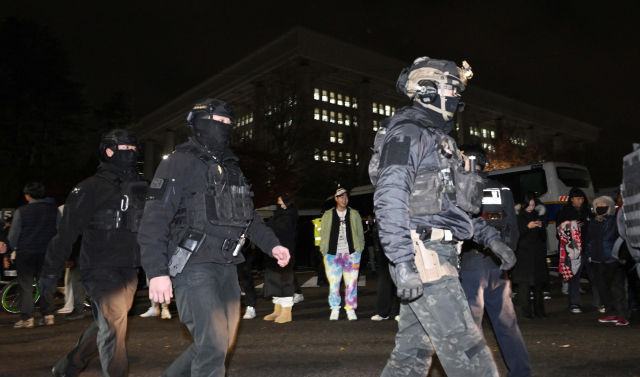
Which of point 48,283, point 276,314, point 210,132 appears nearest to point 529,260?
point 276,314

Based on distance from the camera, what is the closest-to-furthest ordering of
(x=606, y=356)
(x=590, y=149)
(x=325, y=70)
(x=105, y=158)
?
(x=105, y=158) → (x=606, y=356) → (x=590, y=149) → (x=325, y=70)

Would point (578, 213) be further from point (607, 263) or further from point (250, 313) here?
point (250, 313)

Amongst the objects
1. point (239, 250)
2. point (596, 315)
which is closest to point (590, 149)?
point (596, 315)

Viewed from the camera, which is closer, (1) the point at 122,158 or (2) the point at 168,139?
(1) the point at 122,158

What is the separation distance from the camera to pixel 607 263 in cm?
731

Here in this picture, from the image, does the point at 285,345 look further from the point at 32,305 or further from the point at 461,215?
the point at 32,305

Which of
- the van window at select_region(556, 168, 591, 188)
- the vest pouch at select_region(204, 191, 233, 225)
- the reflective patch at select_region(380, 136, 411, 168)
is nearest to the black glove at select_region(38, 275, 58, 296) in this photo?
the vest pouch at select_region(204, 191, 233, 225)

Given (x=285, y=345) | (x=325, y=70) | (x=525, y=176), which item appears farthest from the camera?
(x=325, y=70)

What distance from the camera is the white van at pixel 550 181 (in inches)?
710

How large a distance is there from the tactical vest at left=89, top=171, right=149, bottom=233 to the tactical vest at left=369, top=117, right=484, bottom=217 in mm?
2102

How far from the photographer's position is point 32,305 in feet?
26.1

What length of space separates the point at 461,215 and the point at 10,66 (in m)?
41.3

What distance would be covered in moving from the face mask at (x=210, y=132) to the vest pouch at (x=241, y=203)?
1.07 ft

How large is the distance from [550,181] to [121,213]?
675 inches
